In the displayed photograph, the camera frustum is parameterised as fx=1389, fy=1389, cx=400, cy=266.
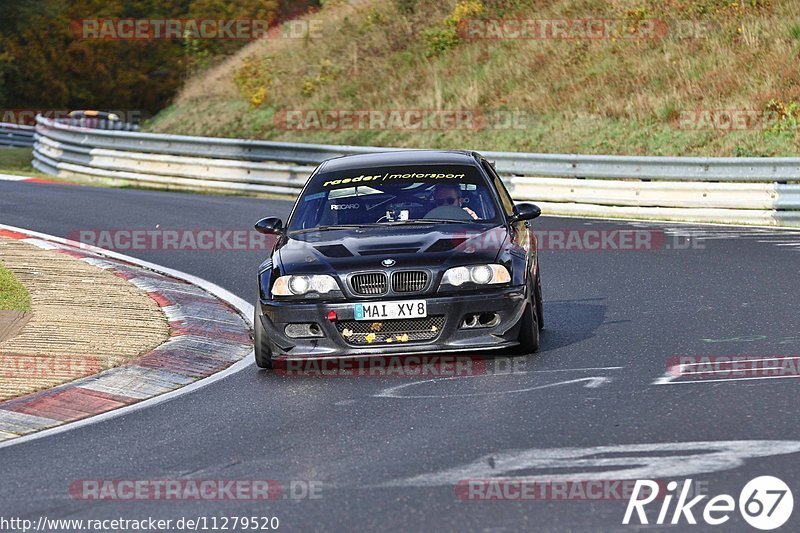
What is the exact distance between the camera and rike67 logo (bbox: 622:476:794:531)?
225 inches

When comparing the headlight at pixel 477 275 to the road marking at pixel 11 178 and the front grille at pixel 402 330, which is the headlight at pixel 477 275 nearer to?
the front grille at pixel 402 330

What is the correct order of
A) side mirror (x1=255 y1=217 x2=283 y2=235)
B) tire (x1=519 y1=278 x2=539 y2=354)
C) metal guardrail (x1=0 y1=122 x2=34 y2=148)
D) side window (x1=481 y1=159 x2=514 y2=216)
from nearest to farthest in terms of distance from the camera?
tire (x1=519 y1=278 x2=539 y2=354) → side mirror (x1=255 y1=217 x2=283 y2=235) → side window (x1=481 y1=159 x2=514 y2=216) → metal guardrail (x1=0 y1=122 x2=34 y2=148)

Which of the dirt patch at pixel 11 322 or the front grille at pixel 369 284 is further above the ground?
the front grille at pixel 369 284

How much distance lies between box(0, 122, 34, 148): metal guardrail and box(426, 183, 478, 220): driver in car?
37.0 m

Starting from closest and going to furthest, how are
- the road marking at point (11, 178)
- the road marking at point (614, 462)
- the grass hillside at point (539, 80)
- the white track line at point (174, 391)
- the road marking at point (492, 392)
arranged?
1. the road marking at point (614, 462)
2. the white track line at point (174, 391)
3. the road marking at point (492, 392)
4. the grass hillside at point (539, 80)
5. the road marking at point (11, 178)

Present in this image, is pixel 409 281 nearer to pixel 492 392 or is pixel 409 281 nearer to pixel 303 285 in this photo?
pixel 303 285

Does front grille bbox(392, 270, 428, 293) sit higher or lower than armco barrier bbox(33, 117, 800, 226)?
lower

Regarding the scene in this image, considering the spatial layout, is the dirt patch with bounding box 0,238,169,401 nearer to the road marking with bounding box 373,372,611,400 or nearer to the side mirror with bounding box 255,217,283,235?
the side mirror with bounding box 255,217,283,235

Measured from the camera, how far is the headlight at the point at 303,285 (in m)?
9.67

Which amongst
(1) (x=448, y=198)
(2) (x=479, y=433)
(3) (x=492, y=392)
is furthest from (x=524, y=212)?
(2) (x=479, y=433)

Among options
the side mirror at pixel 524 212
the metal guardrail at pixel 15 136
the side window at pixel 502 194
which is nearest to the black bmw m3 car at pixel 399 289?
the side mirror at pixel 524 212

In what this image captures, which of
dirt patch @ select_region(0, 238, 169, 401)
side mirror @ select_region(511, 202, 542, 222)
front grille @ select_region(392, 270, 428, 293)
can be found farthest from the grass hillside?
front grille @ select_region(392, 270, 428, 293)

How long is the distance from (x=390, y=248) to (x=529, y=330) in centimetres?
114

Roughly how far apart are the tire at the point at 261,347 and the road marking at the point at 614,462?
3.26m
